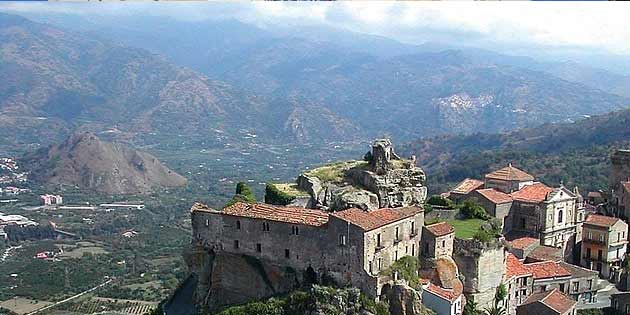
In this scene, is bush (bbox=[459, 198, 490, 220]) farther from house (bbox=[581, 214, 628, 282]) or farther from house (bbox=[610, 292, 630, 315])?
house (bbox=[610, 292, 630, 315])

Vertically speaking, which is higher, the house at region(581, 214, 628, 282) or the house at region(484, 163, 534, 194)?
the house at region(484, 163, 534, 194)

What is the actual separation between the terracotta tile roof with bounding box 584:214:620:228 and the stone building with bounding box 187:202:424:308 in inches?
833

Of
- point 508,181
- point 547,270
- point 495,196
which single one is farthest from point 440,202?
point 547,270

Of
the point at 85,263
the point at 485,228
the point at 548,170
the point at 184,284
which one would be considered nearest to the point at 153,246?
the point at 85,263

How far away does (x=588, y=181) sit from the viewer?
120 meters

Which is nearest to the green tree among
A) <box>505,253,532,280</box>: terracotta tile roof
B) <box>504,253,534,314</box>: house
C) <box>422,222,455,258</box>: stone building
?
<box>422,222,455,258</box>: stone building

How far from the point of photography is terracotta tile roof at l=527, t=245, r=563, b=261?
5775 cm

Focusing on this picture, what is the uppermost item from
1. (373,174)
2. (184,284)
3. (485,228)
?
(373,174)

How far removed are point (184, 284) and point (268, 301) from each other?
13.2 meters

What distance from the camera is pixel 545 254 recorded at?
190ft

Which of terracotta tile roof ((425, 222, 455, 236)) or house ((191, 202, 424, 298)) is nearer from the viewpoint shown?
house ((191, 202, 424, 298))

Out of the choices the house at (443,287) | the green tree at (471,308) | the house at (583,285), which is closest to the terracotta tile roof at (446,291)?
the house at (443,287)

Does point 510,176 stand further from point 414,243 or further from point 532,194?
point 414,243

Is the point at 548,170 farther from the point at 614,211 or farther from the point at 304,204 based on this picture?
the point at 304,204
